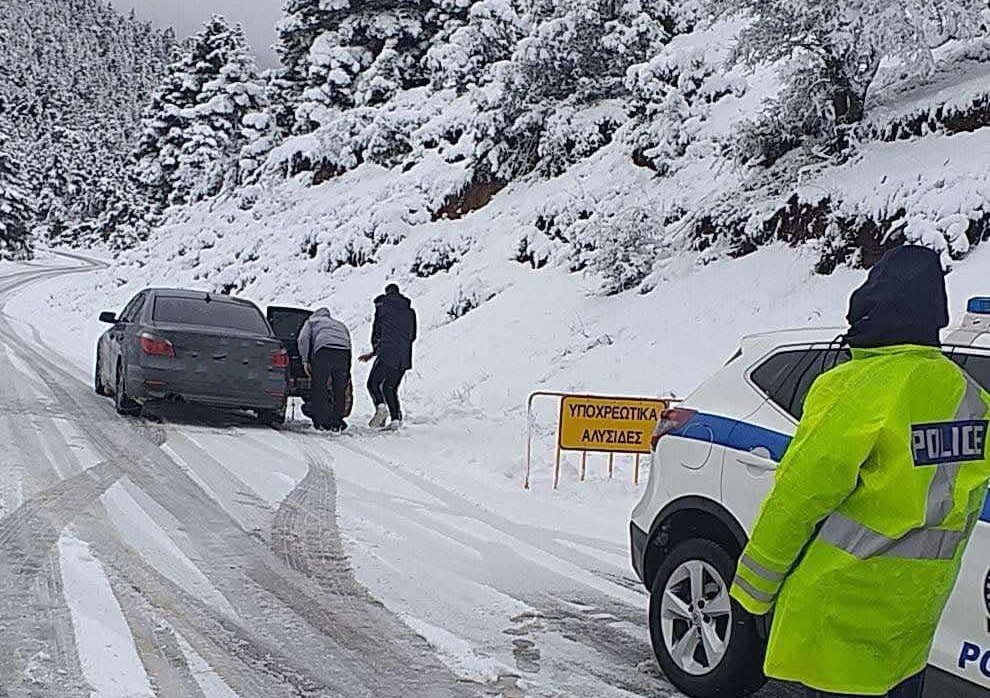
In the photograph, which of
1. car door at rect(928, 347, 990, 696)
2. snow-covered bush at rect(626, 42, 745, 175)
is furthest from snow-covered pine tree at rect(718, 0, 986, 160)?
car door at rect(928, 347, 990, 696)

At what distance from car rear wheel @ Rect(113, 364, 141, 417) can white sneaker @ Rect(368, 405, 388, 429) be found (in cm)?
280

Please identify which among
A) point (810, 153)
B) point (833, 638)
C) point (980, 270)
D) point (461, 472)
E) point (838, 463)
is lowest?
point (461, 472)

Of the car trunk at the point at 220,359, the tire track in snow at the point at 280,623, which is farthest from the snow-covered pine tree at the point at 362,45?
the tire track in snow at the point at 280,623

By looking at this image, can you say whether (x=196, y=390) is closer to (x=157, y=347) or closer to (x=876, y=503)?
(x=157, y=347)

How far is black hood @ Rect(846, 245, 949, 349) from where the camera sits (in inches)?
123

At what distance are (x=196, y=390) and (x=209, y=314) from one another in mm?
1346

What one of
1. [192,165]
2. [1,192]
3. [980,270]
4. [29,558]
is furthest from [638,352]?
[1,192]

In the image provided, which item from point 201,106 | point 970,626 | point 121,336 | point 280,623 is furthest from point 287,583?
point 201,106

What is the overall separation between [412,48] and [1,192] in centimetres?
3228

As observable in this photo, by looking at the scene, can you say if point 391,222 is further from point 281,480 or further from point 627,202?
point 281,480

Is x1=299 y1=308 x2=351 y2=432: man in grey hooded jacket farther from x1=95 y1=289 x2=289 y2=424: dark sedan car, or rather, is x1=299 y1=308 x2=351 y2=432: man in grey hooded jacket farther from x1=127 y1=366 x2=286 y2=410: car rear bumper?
x1=127 y1=366 x2=286 y2=410: car rear bumper

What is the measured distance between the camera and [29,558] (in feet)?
22.8

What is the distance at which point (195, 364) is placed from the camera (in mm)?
13109

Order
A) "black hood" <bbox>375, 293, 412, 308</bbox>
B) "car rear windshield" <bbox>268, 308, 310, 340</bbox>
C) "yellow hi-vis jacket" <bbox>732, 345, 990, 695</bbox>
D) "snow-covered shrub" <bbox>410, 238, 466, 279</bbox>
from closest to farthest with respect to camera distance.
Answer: "yellow hi-vis jacket" <bbox>732, 345, 990, 695</bbox> → "black hood" <bbox>375, 293, 412, 308</bbox> → "car rear windshield" <bbox>268, 308, 310, 340</bbox> → "snow-covered shrub" <bbox>410, 238, 466, 279</bbox>
